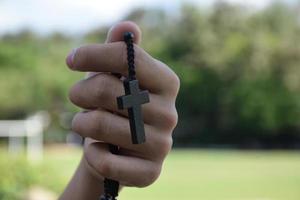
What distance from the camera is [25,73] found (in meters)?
26.7

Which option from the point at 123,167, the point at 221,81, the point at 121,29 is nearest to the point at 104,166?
the point at 123,167

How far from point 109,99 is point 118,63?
4 cm

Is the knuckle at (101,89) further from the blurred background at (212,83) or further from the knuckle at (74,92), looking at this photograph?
the blurred background at (212,83)

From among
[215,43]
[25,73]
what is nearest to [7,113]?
[25,73]

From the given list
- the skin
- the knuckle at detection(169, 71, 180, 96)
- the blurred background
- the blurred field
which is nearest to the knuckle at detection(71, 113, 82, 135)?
the skin

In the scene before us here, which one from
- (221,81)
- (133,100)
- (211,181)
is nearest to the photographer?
(133,100)

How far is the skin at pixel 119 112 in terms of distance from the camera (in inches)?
25.0

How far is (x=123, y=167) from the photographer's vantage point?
64 centimetres

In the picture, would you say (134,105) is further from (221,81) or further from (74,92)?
(221,81)

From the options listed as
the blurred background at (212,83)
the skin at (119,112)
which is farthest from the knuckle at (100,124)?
the blurred background at (212,83)

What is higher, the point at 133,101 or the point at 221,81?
the point at 133,101

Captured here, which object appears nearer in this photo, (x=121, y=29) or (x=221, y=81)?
(x=121, y=29)

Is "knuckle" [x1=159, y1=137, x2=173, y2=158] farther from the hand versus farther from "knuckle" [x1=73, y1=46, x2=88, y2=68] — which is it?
"knuckle" [x1=73, y1=46, x2=88, y2=68]

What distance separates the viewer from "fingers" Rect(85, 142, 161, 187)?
25.3 inches
